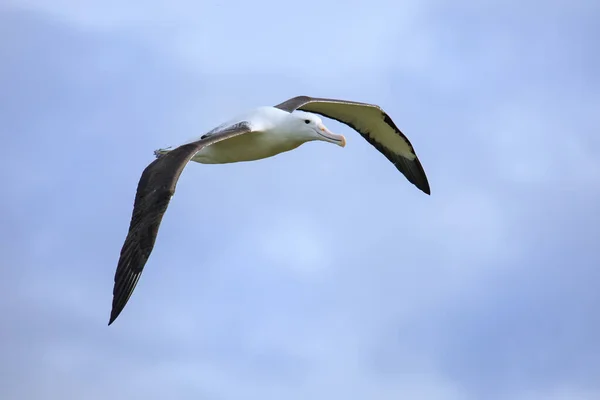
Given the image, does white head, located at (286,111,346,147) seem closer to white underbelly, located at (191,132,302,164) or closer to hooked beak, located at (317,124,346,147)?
hooked beak, located at (317,124,346,147)

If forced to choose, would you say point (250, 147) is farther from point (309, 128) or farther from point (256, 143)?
point (309, 128)

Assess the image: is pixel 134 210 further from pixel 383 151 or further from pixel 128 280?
pixel 383 151

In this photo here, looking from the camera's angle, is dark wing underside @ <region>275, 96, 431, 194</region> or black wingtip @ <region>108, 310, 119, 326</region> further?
dark wing underside @ <region>275, 96, 431, 194</region>

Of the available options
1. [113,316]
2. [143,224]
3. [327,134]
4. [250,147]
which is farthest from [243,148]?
[113,316]

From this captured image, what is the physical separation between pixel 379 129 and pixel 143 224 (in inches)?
265

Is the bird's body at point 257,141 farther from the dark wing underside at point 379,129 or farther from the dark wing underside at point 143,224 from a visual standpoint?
the dark wing underside at point 379,129

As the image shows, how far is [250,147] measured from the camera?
19.7 meters

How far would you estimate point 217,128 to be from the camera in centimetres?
2002

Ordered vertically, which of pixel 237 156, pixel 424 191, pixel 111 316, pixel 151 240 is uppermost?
pixel 424 191

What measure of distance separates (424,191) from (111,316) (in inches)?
323

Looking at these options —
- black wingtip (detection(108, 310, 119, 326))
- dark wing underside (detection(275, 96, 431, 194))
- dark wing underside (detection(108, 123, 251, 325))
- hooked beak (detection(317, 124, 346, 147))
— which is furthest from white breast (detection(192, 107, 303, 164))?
black wingtip (detection(108, 310, 119, 326))

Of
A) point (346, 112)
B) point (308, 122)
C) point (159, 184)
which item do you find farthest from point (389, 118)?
point (159, 184)

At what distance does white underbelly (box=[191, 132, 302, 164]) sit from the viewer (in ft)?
64.1

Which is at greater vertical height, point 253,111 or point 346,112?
point 346,112
